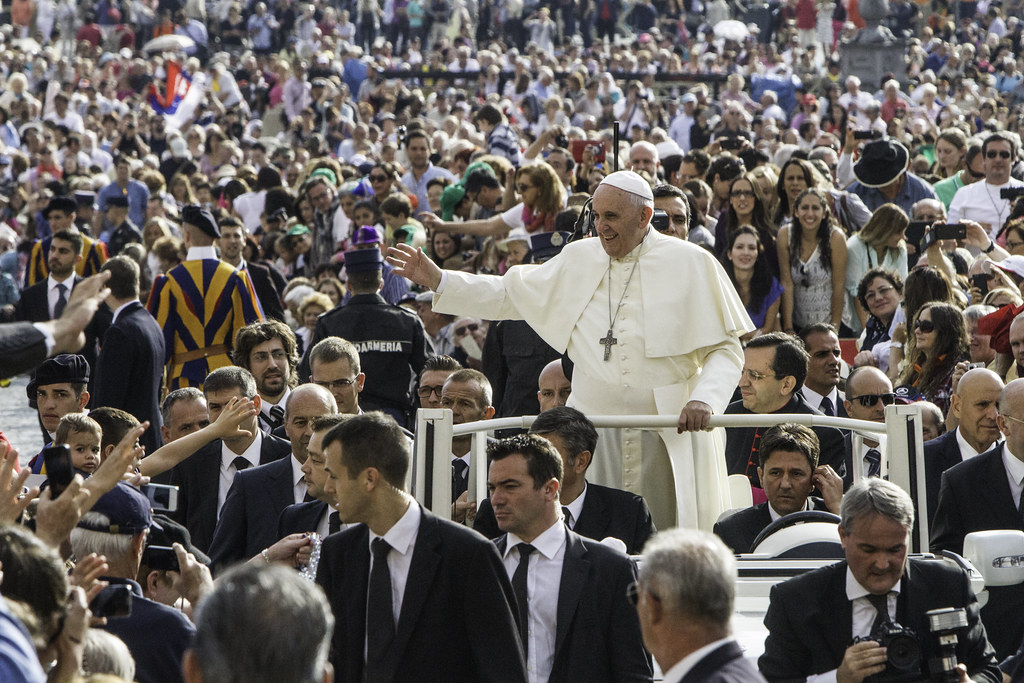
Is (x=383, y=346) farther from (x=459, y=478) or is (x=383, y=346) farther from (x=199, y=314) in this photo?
(x=459, y=478)

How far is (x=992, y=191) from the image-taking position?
1182cm

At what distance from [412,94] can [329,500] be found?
19356 millimetres

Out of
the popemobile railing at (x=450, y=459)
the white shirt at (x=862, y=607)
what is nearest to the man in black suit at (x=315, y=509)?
the popemobile railing at (x=450, y=459)

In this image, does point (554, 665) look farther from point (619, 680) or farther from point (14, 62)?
point (14, 62)

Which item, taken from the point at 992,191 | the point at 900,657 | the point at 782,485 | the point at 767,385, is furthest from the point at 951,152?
the point at 900,657

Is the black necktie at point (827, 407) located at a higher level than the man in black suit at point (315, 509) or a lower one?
lower

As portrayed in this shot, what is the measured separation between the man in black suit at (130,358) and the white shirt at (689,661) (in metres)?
6.52

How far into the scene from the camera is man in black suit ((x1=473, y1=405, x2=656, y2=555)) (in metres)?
6.03

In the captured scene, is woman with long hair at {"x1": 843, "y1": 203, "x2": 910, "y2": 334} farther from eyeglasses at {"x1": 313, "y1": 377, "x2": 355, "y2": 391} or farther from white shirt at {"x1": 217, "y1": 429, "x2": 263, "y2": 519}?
white shirt at {"x1": 217, "y1": 429, "x2": 263, "y2": 519}

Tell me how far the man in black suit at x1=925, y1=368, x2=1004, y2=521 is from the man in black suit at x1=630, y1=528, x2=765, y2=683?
12.1 feet

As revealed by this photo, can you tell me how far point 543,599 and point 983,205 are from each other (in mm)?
7646

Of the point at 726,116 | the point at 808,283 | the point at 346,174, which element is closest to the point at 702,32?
the point at 726,116

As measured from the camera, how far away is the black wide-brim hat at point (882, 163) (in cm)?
1269

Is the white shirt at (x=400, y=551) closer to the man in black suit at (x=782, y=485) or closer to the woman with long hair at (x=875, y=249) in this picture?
the man in black suit at (x=782, y=485)
